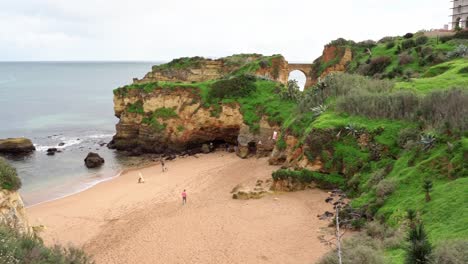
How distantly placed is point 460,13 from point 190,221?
53.9 m

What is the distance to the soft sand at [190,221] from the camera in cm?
1769

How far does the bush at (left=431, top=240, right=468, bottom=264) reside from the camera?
919 centimetres

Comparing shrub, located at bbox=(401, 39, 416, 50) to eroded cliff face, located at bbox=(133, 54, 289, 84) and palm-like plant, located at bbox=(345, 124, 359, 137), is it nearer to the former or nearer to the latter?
eroded cliff face, located at bbox=(133, 54, 289, 84)

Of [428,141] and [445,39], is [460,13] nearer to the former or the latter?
[445,39]

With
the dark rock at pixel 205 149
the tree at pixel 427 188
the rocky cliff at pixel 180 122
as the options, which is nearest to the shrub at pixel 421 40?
the rocky cliff at pixel 180 122

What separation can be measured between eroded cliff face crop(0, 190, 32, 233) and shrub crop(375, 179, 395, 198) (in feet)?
45.4

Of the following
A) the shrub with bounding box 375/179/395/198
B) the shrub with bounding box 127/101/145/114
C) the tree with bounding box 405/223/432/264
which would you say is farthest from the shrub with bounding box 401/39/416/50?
the tree with bounding box 405/223/432/264

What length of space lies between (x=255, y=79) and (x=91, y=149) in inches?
819

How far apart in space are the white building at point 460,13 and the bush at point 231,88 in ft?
107

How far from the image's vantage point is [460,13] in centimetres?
Answer: 5753

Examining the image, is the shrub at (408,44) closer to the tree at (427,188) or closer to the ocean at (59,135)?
the ocean at (59,135)

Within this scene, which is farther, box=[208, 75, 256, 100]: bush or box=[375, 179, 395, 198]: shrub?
box=[208, 75, 256, 100]: bush

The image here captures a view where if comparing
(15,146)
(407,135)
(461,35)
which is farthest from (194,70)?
(407,135)

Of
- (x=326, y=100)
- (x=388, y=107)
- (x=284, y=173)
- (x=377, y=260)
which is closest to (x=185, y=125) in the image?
(x=326, y=100)
